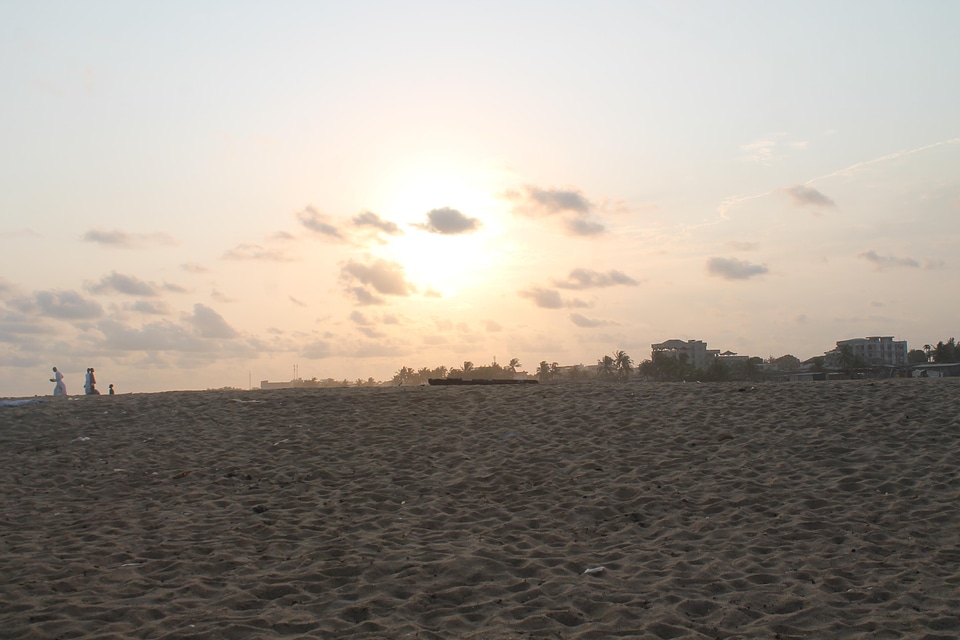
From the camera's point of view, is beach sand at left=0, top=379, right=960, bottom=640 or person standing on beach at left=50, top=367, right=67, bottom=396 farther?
person standing on beach at left=50, top=367, right=67, bottom=396

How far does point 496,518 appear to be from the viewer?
9891 millimetres

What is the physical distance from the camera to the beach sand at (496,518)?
675 centimetres

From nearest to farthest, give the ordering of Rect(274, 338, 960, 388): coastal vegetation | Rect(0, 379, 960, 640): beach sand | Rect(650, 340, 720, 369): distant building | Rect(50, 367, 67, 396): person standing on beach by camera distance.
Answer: Rect(0, 379, 960, 640): beach sand → Rect(50, 367, 67, 396): person standing on beach → Rect(274, 338, 960, 388): coastal vegetation → Rect(650, 340, 720, 369): distant building

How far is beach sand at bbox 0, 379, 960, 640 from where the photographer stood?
6746 mm

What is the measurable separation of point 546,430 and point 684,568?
6713 mm

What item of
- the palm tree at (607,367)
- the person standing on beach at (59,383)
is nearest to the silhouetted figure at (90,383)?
the person standing on beach at (59,383)

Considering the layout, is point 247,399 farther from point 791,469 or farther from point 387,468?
point 791,469

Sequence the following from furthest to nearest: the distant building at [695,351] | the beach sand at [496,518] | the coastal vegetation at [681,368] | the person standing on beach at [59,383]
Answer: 1. the distant building at [695,351]
2. the coastal vegetation at [681,368]
3. the person standing on beach at [59,383]
4. the beach sand at [496,518]

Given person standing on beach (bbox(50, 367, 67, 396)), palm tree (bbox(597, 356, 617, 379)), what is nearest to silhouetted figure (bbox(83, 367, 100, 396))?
person standing on beach (bbox(50, 367, 67, 396))

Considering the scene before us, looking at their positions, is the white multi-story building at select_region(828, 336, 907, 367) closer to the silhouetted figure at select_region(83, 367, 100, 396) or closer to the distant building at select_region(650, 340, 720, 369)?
the distant building at select_region(650, 340, 720, 369)

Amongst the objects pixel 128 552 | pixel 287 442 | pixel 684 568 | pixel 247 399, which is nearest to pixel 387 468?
pixel 287 442

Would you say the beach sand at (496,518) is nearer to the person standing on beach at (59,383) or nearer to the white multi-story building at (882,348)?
the person standing on beach at (59,383)

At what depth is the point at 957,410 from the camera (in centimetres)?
1436

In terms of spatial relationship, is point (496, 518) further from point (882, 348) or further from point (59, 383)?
point (882, 348)
